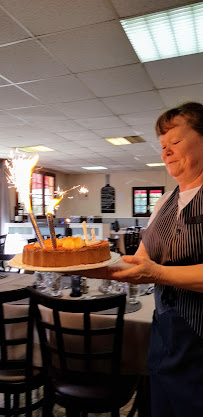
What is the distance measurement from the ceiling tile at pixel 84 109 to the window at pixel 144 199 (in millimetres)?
8257

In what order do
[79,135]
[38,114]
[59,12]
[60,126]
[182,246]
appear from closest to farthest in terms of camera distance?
[182,246] → [59,12] → [38,114] → [60,126] → [79,135]

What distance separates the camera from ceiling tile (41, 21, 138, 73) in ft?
8.16

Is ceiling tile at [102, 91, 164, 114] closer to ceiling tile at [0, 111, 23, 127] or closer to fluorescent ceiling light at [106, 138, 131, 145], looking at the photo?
ceiling tile at [0, 111, 23, 127]

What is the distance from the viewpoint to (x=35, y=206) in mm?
10836

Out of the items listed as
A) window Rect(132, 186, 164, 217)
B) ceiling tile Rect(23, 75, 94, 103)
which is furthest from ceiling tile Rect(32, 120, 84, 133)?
window Rect(132, 186, 164, 217)

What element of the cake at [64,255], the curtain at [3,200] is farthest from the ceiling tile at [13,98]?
the curtain at [3,200]

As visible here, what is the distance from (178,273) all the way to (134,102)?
3.69 metres

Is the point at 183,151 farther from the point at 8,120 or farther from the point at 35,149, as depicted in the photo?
the point at 35,149

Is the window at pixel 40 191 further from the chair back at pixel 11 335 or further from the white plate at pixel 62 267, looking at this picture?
the white plate at pixel 62 267

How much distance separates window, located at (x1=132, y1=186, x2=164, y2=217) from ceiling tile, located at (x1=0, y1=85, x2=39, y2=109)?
900 centimetres

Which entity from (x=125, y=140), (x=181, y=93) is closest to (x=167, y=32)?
(x=181, y=93)

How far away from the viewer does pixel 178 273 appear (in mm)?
900

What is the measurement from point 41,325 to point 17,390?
451 mm

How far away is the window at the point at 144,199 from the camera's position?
12727 mm
